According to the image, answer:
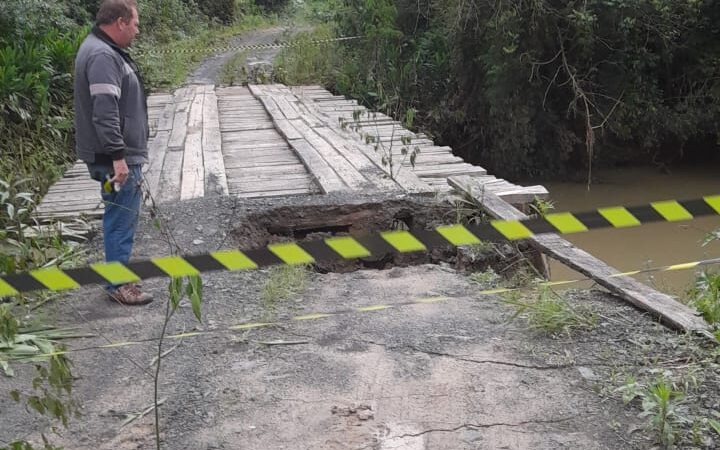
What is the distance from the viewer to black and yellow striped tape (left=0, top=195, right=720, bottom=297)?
2.61 meters

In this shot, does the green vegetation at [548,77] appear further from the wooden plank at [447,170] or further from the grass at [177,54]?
the wooden plank at [447,170]

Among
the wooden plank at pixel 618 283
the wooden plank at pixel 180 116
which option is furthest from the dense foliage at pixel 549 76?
the wooden plank at pixel 618 283

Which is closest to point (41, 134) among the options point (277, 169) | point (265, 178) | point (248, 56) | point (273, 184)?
point (277, 169)

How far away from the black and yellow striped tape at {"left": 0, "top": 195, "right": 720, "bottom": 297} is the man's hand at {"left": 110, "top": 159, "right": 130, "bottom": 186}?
1.34 m

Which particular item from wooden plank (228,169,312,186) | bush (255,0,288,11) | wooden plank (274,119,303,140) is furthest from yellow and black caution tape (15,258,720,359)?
bush (255,0,288,11)

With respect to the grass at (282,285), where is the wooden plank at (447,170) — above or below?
above

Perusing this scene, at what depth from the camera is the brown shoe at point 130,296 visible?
14.0 feet

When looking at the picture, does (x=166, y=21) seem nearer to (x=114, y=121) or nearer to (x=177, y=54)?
(x=177, y=54)

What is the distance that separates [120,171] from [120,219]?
37 centimetres

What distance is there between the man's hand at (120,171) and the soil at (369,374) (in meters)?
0.73

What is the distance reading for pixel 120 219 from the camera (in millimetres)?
4406

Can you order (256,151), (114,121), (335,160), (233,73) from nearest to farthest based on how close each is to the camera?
(114,121) → (335,160) → (256,151) → (233,73)

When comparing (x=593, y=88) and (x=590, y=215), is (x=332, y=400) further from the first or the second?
(x=593, y=88)

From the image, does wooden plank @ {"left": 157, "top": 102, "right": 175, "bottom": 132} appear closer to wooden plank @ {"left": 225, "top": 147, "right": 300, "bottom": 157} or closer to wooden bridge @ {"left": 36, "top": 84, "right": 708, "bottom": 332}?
wooden bridge @ {"left": 36, "top": 84, "right": 708, "bottom": 332}
